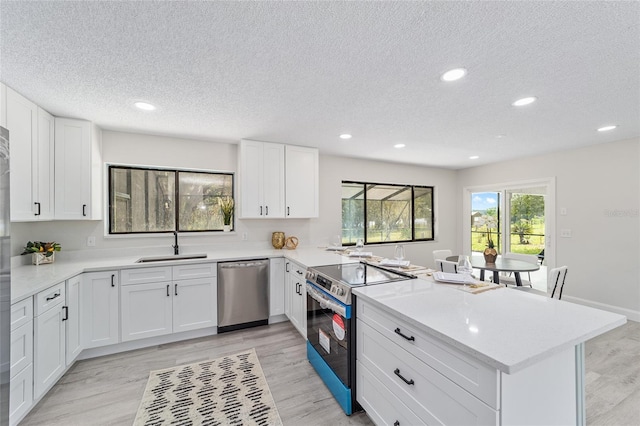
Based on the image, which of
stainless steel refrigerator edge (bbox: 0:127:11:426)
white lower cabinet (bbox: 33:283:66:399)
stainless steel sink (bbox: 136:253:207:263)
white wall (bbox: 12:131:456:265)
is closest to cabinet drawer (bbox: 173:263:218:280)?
stainless steel sink (bbox: 136:253:207:263)

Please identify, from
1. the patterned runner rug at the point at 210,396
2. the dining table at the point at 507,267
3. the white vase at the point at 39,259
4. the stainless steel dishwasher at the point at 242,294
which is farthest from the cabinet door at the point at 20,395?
the dining table at the point at 507,267

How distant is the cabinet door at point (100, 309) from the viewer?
8.49 ft

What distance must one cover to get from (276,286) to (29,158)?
2739mm

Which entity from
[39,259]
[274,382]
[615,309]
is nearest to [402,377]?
[274,382]

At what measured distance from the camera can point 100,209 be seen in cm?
313

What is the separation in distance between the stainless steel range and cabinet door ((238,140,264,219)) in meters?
1.49

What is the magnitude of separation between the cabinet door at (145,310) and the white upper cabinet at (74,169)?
3.34 ft

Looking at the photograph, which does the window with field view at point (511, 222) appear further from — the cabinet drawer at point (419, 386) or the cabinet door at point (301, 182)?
the cabinet drawer at point (419, 386)

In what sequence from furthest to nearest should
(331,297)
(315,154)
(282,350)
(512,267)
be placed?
(315,154), (512,267), (282,350), (331,297)

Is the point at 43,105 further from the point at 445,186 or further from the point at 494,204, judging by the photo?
the point at 494,204

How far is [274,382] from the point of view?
2271mm

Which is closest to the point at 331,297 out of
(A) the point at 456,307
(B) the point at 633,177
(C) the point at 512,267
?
(A) the point at 456,307

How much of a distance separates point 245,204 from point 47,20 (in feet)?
7.97

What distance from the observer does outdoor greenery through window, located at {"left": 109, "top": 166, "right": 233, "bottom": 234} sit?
338cm
